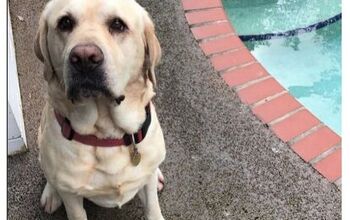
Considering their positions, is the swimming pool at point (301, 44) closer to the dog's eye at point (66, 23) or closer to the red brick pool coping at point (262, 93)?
the red brick pool coping at point (262, 93)

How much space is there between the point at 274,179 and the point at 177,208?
0.47m

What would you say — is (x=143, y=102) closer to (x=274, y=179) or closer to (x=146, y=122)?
(x=146, y=122)

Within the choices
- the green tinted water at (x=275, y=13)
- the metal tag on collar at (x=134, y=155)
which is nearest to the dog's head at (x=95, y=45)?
the metal tag on collar at (x=134, y=155)

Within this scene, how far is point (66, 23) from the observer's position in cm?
196

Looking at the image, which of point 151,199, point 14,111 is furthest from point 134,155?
point 14,111

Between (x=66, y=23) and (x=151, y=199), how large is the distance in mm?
859

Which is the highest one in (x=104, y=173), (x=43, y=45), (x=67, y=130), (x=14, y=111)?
(x=43, y=45)

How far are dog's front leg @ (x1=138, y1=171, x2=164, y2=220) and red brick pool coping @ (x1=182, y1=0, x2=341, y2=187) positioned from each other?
0.75m

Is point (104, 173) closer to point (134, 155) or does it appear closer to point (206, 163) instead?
point (134, 155)

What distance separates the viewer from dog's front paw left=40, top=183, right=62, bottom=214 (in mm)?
2594

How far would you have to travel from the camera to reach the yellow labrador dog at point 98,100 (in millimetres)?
1905

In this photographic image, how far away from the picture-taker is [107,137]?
216cm

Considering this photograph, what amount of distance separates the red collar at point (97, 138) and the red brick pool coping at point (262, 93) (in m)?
0.94
